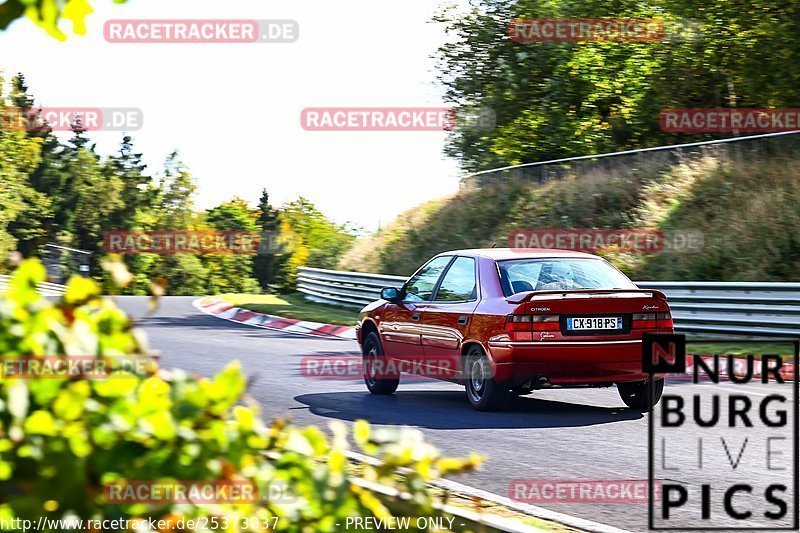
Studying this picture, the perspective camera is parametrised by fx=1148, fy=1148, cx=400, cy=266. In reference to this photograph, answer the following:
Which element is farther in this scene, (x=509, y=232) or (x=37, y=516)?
(x=509, y=232)

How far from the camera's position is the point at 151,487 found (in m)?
2.43

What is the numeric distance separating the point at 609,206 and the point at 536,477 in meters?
21.4

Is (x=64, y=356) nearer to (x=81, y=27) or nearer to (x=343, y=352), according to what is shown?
(x=81, y=27)

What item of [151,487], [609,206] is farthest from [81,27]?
[609,206]

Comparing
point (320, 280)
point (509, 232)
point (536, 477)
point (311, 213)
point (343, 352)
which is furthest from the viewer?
point (311, 213)

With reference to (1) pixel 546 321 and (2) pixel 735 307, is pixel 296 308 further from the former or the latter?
(1) pixel 546 321

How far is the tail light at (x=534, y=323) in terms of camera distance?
10.4 metres
